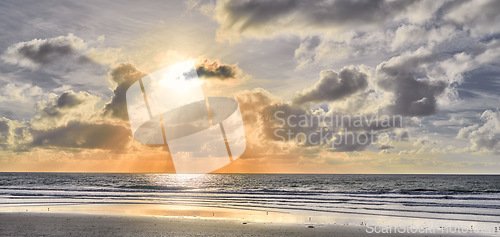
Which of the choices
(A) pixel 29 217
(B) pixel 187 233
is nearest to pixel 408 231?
(B) pixel 187 233

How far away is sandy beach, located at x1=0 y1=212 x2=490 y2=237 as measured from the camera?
17375mm

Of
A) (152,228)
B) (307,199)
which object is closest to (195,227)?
(152,228)

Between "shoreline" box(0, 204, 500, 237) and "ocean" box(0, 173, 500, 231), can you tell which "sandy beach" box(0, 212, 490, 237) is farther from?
"ocean" box(0, 173, 500, 231)

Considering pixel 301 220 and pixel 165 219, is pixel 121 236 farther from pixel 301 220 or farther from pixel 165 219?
pixel 301 220

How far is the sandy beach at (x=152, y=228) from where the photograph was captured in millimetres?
17375

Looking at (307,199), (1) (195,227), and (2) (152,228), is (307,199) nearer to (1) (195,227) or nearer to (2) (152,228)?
(1) (195,227)

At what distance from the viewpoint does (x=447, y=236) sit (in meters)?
18.2

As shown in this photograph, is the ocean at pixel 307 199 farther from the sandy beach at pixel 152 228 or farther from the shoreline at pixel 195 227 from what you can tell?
the sandy beach at pixel 152 228

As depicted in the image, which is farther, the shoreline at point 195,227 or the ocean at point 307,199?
the ocean at point 307,199

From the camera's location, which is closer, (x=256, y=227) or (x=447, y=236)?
(x=447, y=236)

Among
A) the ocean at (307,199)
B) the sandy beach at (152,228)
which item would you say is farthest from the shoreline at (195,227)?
the ocean at (307,199)

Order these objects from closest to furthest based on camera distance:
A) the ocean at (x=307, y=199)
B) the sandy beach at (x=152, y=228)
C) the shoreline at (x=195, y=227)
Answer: the sandy beach at (x=152, y=228) → the shoreline at (x=195, y=227) → the ocean at (x=307, y=199)

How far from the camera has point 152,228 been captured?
18.8 meters

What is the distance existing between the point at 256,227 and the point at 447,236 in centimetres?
1039
